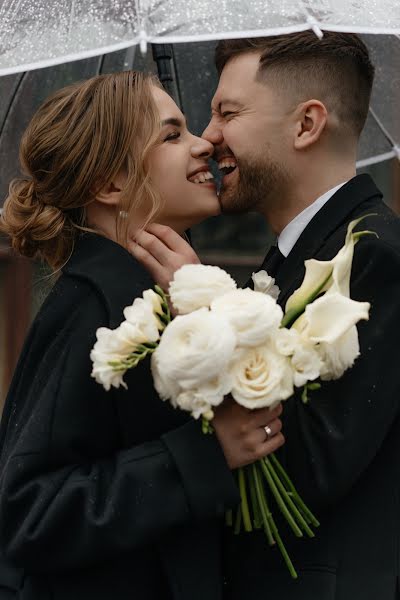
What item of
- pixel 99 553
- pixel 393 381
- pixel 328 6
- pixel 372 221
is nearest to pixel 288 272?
pixel 372 221

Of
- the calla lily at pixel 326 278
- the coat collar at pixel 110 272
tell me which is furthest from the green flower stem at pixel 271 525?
the coat collar at pixel 110 272

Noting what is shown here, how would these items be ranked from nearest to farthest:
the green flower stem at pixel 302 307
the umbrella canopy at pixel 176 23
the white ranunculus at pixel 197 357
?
1. the white ranunculus at pixel 197 357
2. the green flower stem at pixel 302 307
3. the umbrella canopy at pixel 176 23

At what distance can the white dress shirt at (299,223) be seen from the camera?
133 inches

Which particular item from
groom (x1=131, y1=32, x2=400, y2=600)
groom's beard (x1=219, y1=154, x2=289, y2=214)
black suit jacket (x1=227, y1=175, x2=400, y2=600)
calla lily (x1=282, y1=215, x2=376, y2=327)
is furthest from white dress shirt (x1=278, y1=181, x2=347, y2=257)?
calla lily (x1=282, y1=215, x2=376, y2=327)

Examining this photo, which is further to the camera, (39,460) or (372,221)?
(372,221)

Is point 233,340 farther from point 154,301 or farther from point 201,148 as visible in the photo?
point 201,148

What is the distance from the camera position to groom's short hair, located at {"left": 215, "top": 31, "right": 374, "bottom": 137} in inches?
141

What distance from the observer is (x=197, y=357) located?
7.77 feet

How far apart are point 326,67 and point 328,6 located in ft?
2.37

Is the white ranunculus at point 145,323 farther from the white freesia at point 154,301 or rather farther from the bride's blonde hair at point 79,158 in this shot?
the bride's blonde hair at point 79,158

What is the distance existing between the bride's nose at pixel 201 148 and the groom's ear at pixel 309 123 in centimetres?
29

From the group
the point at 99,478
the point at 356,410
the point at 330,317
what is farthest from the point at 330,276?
the point at 99,478

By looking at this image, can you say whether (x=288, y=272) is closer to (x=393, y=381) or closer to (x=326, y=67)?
(x=393, y=381)

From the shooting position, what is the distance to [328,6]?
2.87 meters
